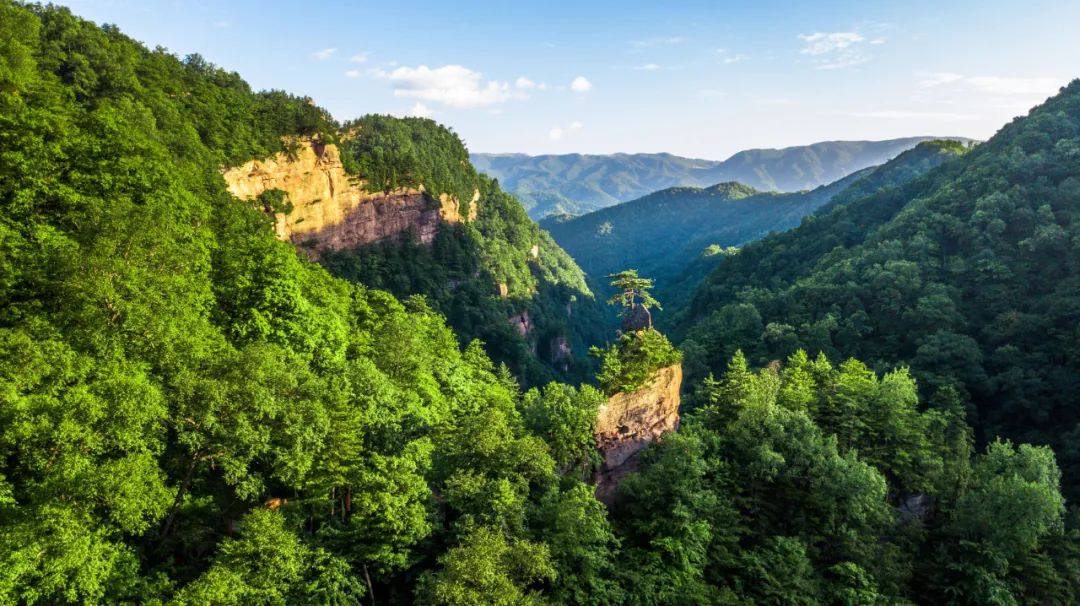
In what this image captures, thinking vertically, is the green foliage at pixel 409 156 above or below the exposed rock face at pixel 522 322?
above

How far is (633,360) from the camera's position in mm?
39094

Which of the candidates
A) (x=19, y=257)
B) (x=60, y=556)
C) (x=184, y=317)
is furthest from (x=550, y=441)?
(x=19, y=257)

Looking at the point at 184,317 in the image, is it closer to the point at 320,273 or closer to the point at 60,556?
the point at 60,556

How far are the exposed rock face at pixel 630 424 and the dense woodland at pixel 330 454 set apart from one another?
1.57 m

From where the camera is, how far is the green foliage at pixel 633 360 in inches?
1473

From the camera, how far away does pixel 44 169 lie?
26.2 meters

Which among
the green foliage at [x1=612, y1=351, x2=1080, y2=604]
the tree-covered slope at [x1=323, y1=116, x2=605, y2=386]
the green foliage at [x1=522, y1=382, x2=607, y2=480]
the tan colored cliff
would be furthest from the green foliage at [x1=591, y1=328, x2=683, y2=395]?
the tree-covered slope at [x1=323, y1=116, x2=605, y2=386]

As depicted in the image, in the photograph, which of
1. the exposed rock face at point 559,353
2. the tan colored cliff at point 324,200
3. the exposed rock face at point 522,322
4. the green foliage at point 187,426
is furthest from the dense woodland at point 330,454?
the exposed rock face at point 559,353

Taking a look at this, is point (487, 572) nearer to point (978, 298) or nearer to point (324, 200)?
point (324, 200)

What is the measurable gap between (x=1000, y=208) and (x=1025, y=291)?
63.5 feet

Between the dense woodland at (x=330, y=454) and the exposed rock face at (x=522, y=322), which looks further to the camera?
the exposed rock face at (x=522, y=322)

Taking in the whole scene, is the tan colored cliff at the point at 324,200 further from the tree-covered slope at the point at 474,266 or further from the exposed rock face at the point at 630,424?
the exposed rock face at the point at 630,424

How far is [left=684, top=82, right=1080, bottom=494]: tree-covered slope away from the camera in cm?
6203

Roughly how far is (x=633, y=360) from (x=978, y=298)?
211ft
